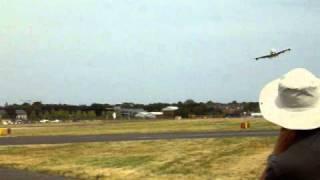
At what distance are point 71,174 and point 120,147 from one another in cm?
942

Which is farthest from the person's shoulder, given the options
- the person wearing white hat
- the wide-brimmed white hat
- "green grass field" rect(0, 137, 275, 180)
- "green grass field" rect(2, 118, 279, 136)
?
"green grass field" rect(2, 118, 279, 136)

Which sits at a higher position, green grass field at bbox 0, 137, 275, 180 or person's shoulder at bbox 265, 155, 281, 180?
person's shoulder at bbox 265, 155, 281, 180

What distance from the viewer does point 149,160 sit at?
72.7ft

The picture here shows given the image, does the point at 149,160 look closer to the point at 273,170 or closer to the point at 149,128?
the point at 273,170

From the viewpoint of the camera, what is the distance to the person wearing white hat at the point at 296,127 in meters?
2.70

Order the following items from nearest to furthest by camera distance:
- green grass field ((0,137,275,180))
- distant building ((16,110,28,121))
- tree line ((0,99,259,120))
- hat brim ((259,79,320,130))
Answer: hat brim ((259,79,320,130)), green grass field ((0,137,275,180)), tree line ((0,99,259,120)), distant building ((16,110,28,121))

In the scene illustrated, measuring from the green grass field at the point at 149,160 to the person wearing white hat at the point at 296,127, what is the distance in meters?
13.7

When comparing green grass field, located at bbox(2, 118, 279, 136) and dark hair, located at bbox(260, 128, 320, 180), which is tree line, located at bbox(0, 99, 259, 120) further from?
dark hair, located at bbox(260, 128, 320, 180)

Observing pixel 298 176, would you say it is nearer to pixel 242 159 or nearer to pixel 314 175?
pixel 314 175

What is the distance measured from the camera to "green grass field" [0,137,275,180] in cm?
1812

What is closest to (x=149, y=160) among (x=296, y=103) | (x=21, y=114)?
(x=296, y=103)

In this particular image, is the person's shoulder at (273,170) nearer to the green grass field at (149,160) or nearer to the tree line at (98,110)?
the green grass field at (149,160)

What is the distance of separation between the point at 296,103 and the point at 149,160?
64.1ft

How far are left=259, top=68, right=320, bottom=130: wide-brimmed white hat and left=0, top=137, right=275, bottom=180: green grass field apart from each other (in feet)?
44.8
